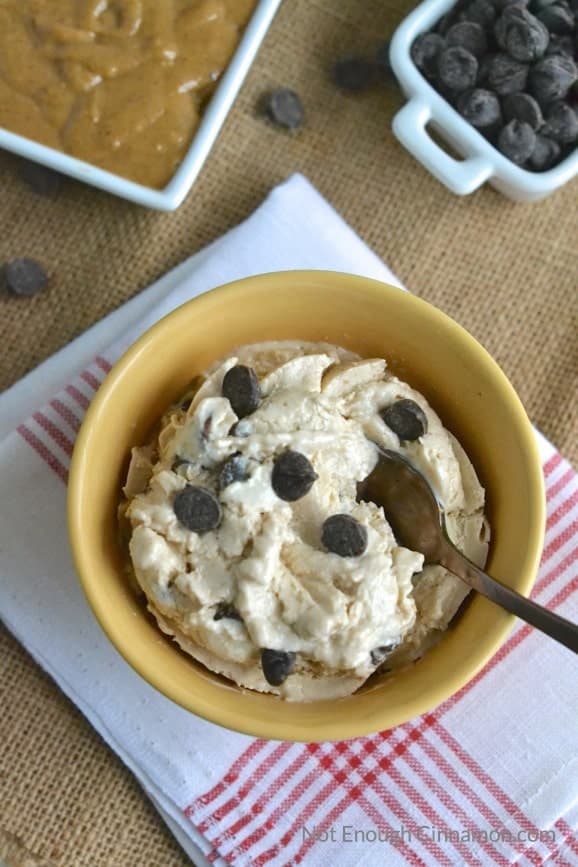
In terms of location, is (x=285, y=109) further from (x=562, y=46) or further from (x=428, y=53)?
(x=562, y=46)

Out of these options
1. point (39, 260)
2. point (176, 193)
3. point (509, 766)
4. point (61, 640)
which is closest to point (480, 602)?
point (509, 766)

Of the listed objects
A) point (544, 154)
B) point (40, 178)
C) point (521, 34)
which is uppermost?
point (521, 34)

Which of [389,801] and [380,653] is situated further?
[389,801]

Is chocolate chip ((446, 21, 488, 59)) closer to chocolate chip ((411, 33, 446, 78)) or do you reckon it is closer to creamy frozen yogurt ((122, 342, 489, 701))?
chocolate chip ((411, 33, 446, 78))

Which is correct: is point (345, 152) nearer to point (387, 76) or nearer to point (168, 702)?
point (387, 76)

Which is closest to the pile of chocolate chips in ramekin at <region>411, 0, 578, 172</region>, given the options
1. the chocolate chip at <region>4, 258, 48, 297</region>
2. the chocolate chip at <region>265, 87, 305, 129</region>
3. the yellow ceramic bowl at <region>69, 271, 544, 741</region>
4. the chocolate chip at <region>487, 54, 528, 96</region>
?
the chocolate chip at <region>487, 54, 528, 96</region>

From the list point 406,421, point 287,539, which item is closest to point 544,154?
point 406,421

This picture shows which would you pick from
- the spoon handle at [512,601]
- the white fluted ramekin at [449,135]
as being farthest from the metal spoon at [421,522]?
the white fluted ramekin at [449,135]
